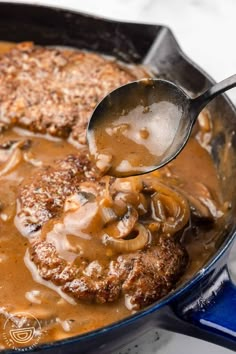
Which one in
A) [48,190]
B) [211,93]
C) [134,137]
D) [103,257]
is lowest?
[48,190]

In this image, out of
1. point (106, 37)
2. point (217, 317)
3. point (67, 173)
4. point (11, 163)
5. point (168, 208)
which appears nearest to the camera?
point (217, 317)

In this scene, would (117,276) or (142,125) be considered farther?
(142,125)

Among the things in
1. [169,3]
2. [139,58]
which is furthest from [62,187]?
[169,3]

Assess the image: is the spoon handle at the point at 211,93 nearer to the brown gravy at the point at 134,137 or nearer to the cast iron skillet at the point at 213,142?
the brown gravy at the point at 134,137

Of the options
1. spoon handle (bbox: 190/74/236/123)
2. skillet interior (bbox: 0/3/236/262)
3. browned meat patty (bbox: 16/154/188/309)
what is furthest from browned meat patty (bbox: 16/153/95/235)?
skillet interior (bbox: 0/3/236/262)

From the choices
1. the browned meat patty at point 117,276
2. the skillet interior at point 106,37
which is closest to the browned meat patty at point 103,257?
the browned meat patty at point 117,276

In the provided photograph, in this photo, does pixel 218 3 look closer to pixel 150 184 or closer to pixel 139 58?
pixel 139 58

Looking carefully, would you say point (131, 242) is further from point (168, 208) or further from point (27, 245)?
point (27, 245)

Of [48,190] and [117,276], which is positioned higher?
[117,276]

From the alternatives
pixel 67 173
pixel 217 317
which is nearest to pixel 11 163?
pixel 67 173
